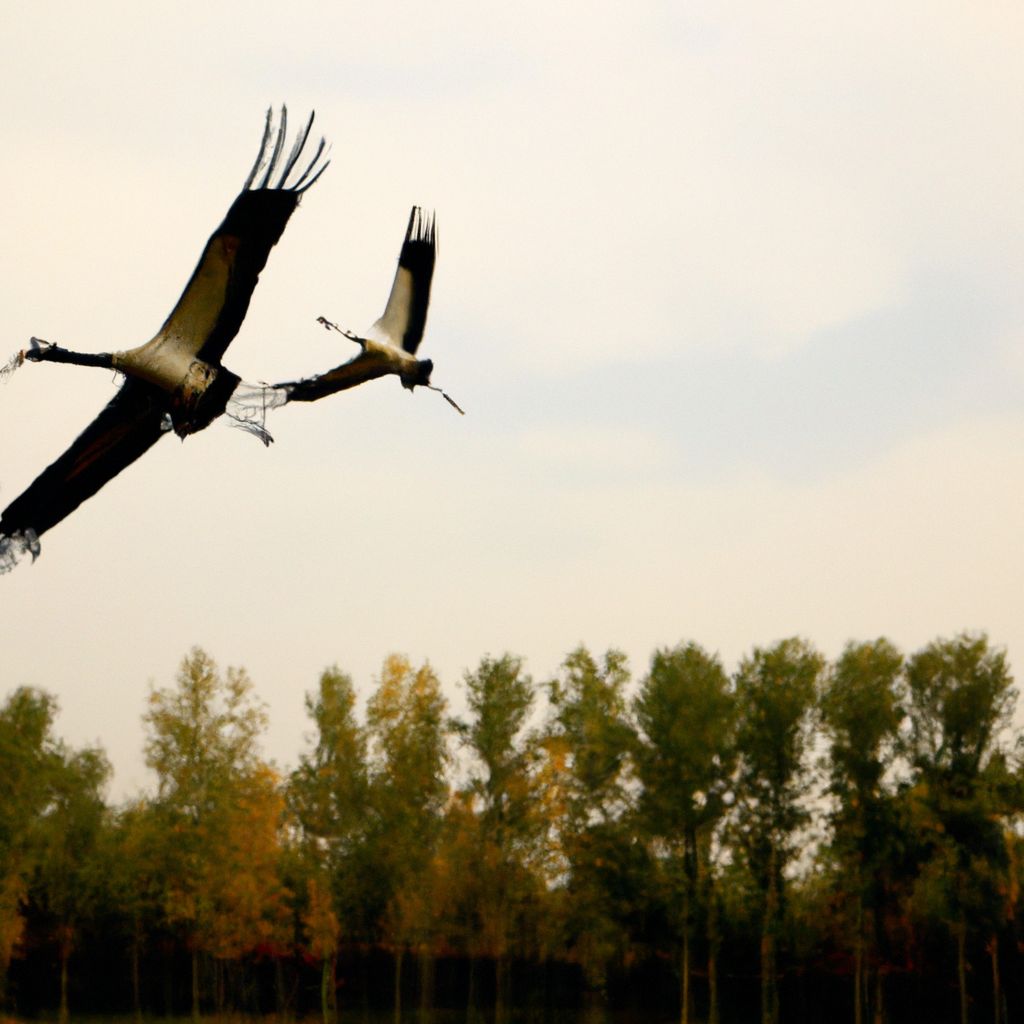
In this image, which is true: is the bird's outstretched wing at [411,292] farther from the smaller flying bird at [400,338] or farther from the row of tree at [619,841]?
the row of tree at [619,841]

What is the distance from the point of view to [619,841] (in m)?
49.8

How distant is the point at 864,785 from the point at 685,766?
19.8 feet

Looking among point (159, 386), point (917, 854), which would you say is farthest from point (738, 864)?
point (159, 386)

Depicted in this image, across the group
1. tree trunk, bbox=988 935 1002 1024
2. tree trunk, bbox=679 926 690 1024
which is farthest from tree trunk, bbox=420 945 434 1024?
tree trunk, bbox=988 935 1002 1024

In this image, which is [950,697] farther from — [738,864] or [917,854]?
[738,864]

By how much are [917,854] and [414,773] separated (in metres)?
15.3

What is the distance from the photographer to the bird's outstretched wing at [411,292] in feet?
48.3

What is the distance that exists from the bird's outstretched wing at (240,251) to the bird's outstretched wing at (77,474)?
3.59 feet

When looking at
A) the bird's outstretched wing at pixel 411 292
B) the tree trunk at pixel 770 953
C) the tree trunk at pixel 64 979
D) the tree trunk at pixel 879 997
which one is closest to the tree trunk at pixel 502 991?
the tree trunk at pixel 770 953

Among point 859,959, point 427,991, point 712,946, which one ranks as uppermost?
point 712,946

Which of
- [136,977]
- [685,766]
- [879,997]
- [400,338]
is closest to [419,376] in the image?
[400,338]

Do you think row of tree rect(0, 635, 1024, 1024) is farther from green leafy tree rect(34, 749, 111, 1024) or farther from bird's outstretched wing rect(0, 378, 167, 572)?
bird's outstretched wing rect(0, 378, 167, 572)

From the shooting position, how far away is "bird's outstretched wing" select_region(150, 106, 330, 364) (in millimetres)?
12664

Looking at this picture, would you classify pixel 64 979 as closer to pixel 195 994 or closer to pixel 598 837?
pixel 195 994
